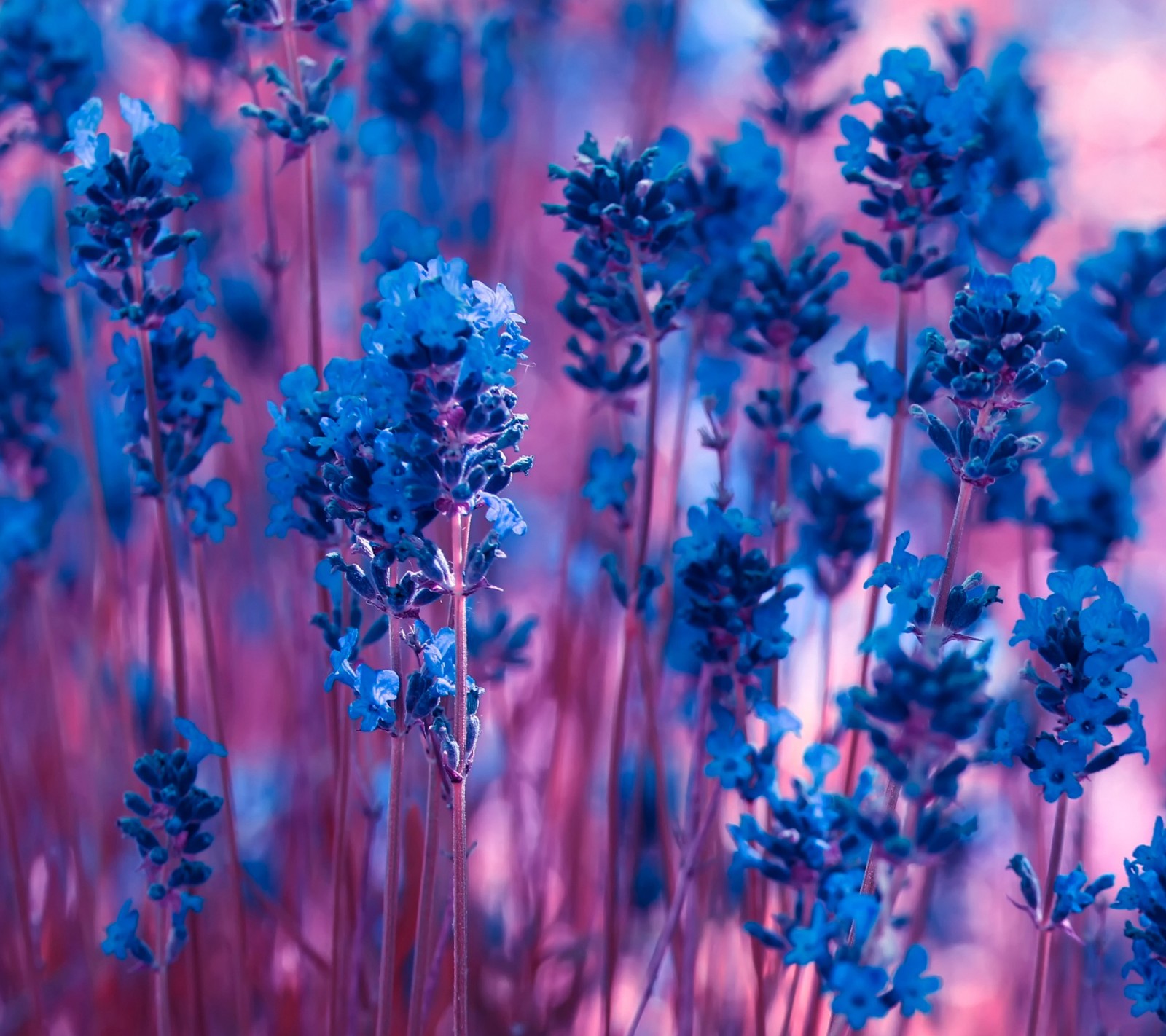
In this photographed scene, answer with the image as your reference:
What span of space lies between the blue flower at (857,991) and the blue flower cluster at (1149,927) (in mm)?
367

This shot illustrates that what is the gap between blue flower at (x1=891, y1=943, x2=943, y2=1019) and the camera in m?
1.14

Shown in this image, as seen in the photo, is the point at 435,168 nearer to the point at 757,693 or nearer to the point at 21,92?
the point at 21,92

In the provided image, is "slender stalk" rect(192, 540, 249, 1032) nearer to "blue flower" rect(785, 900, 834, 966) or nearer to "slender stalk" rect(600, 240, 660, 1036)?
"slender stalk" rect(600, 240, 660, 1036)

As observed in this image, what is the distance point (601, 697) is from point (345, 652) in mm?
1548

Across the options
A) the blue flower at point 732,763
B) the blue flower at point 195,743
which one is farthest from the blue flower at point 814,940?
the blue flower at point 195,743

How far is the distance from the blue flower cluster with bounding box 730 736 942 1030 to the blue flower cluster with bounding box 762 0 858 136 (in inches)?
60.1

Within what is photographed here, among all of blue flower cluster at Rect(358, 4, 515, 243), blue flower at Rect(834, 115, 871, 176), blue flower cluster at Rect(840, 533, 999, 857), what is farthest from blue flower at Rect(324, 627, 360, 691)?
blue flower cluster at Rect(358, 4, 515, 243)

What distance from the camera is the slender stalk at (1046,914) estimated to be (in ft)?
4.58

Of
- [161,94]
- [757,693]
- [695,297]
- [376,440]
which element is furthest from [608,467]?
[161,94]

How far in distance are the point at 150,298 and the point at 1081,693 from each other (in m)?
1.24

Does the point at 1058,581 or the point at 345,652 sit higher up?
the point at 1058,581

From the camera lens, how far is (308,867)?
243cm

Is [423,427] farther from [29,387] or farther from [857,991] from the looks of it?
[29,387]

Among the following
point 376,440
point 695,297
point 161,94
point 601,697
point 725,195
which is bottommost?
point 376,440
